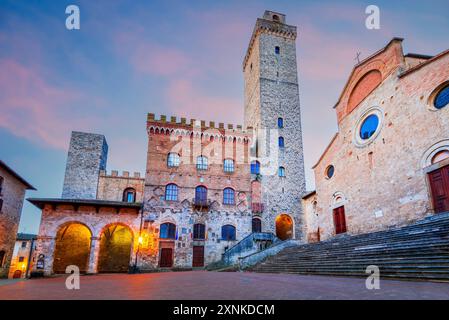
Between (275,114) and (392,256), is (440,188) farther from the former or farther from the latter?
(275,114)

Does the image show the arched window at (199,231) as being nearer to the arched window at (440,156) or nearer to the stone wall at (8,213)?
the stone wall at (8,213)

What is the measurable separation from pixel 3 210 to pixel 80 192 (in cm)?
763

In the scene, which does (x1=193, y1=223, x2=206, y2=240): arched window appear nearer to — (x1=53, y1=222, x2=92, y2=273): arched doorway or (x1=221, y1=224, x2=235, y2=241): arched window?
(x1=221, y1=224, x2=235, y2=241): arched window

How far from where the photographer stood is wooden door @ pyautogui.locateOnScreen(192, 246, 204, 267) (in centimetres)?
2123

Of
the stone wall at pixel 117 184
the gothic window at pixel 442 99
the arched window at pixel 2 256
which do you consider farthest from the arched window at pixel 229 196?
the arched window at pixel 2 256

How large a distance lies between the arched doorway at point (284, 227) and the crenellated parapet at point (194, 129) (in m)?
8.04

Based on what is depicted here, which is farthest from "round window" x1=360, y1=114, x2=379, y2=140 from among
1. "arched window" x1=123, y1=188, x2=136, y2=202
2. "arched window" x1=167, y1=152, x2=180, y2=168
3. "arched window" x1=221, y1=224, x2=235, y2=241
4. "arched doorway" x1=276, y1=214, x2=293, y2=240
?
"arched window" x1=123, y1=188, x2=136, y2=202

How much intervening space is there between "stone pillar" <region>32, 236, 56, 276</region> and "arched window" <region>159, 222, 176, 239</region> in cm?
745

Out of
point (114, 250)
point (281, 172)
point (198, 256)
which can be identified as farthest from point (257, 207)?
point (114, 250)

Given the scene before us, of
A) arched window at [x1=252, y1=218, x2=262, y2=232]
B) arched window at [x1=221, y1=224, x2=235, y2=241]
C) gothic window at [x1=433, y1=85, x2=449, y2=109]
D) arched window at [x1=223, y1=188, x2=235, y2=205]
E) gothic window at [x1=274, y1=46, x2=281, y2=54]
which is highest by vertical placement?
gothic window at [x1=274, y1=46, x2=281, y2=54]

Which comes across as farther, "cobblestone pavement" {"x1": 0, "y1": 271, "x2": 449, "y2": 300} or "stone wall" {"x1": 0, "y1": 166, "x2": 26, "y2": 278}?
"stone wall" {"x1": 0, "y1": 166, "x2": 26, "y2": 278}
